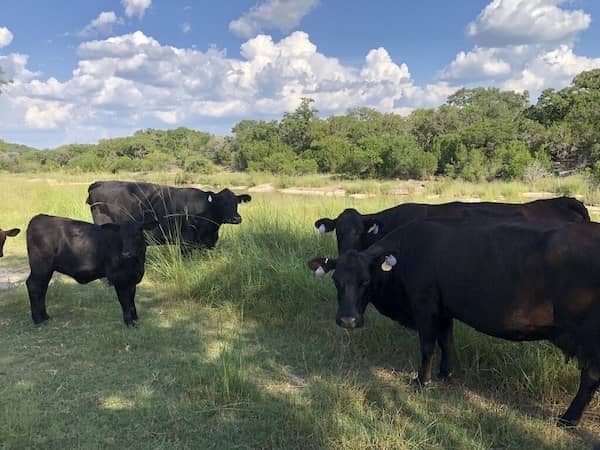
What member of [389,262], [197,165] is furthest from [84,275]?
[197,165]

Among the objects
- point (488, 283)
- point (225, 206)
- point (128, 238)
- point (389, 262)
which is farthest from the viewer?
point (225, 206)

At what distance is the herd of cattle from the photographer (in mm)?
3443

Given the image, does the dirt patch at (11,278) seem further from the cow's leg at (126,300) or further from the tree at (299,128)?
the tree at (299,128)

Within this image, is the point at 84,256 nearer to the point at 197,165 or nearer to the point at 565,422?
the point at 565,422

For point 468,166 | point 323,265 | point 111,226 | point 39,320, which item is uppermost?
point 468,166

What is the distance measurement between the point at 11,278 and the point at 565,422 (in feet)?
28.1

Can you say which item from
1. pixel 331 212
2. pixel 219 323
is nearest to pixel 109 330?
pixel 219 323

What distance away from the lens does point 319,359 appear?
16.3ft

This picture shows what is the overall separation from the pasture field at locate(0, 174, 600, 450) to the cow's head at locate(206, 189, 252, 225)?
164 cm

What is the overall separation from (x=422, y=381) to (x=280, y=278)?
2.72m

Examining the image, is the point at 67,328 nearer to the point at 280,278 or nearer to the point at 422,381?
the point at 280,278

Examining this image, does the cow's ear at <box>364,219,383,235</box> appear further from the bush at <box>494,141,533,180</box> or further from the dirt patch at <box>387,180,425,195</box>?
the bush at <box>494,141,533,180</box>

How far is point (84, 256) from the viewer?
6137 millimetres

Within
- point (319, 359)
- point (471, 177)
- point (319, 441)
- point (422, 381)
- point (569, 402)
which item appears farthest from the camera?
point (471, 177)
